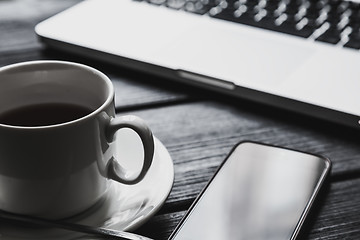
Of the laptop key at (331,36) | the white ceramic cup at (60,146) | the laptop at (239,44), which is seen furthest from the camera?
the laptop key at (331,36)

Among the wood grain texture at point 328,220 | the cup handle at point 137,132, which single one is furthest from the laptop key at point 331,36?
the cup handle at point 137,132

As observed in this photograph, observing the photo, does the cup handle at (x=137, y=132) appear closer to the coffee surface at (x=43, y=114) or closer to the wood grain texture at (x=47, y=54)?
the coffee surface at (x=43, y=114)

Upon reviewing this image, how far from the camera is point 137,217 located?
488 millimetres

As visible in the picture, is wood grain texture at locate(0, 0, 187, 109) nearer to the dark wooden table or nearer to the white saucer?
the dark wooden table

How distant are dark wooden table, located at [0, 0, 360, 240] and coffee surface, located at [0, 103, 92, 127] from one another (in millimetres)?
117

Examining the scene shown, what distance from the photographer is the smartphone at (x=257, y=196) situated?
50cm

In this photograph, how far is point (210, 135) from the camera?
65 centimetres

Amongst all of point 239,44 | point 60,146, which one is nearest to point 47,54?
point 239,44

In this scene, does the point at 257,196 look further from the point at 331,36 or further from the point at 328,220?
the point at 331,36

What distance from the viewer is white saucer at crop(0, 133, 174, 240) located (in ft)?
1.55

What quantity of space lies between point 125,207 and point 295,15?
45 cm

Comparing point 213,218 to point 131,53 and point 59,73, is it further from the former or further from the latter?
point 131,53

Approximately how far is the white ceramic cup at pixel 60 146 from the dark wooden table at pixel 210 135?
0.21 feet

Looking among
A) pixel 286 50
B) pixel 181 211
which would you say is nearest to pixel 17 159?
pixel 181 211
